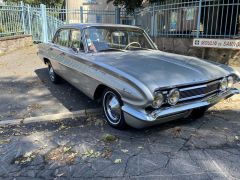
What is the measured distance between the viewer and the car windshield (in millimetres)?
5090

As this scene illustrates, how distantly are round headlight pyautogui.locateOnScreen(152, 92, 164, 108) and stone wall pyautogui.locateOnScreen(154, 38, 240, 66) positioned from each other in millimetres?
5616

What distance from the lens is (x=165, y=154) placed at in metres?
3.55

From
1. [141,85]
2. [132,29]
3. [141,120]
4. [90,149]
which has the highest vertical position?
[132,29]

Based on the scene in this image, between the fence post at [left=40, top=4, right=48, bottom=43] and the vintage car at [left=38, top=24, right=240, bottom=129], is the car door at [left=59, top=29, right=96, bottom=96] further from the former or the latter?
the fence post at [left=40, top=4, right=48, bottom=43]

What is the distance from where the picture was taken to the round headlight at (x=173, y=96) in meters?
3.61

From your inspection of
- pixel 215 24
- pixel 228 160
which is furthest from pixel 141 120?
pixel 215 24

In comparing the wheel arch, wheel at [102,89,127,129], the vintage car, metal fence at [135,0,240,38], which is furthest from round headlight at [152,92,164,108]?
metal fence at [135,0,240,38]

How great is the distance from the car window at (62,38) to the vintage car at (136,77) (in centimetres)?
12

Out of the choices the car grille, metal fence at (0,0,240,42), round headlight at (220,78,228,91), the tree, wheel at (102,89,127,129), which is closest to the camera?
the car grille

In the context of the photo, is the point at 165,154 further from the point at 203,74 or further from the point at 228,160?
the point at 203,74

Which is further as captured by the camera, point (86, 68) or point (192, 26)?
point (192, 26)

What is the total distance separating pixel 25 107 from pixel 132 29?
9.13 ft

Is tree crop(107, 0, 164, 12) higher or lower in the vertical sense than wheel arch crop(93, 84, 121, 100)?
higher

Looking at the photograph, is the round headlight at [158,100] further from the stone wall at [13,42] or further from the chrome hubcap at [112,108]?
the stone wall at [13,42]
